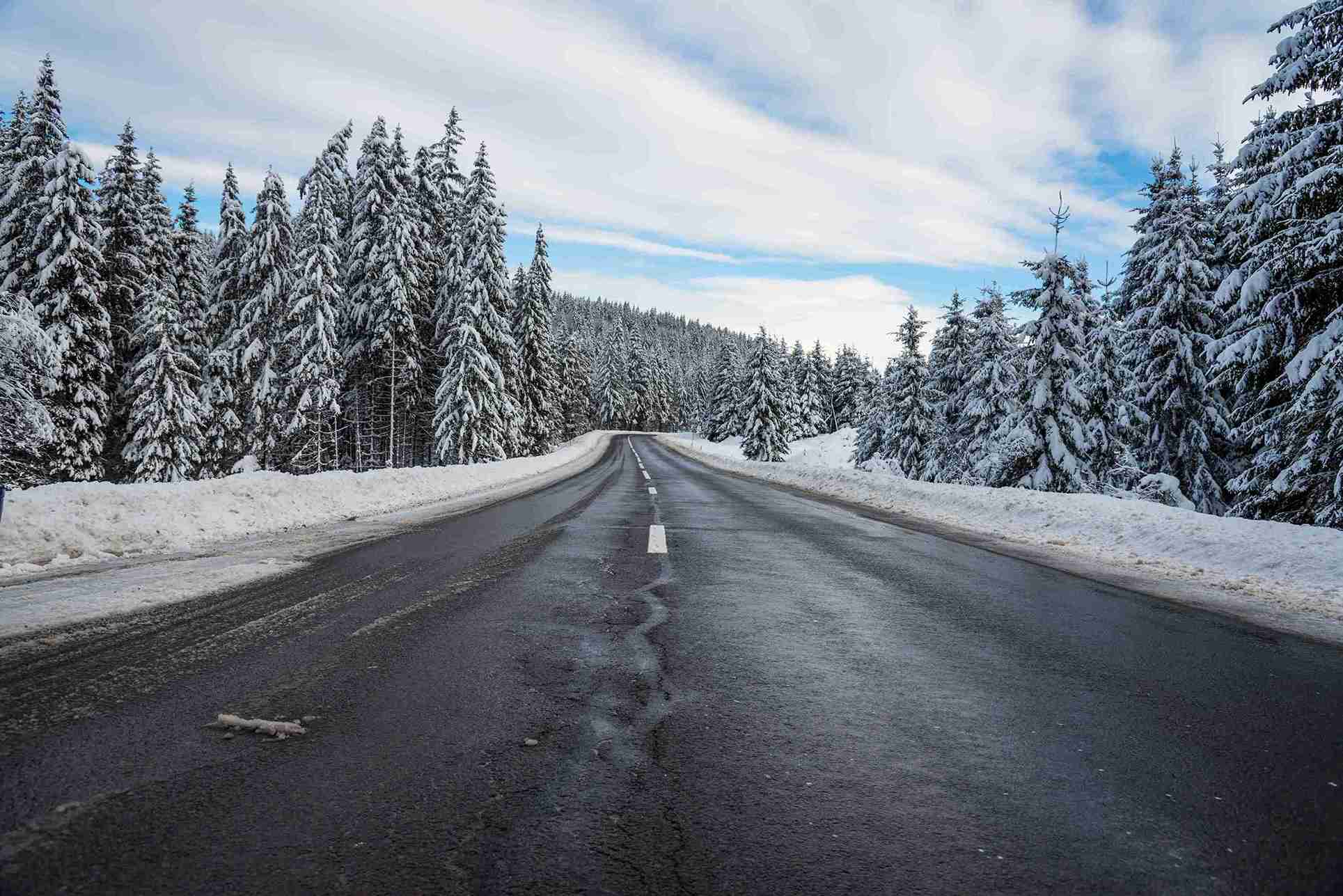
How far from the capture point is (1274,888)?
1935 mm

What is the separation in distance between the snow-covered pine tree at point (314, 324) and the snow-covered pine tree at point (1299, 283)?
29.3m

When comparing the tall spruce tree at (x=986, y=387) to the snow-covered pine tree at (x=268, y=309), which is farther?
the snow-covered pine tree at (x=268, y=309)

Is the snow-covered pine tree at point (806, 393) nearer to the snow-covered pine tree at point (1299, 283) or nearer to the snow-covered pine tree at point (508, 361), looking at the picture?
the snow-covered pine tree at point (508, 361)

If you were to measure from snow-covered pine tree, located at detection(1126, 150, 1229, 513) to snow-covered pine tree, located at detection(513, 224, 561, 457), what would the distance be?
34.3 m

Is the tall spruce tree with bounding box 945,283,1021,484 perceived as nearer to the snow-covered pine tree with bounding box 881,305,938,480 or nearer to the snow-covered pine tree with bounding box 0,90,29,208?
the snow-covered pine tree with bounding box 881,305,938,480

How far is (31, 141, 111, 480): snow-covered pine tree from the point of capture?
2264cm

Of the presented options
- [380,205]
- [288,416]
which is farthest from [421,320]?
[288,416]

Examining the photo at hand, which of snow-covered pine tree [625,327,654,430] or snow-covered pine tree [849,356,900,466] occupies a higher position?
snow-covered pine tree [625,327,654,430]

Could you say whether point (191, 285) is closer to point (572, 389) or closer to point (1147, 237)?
point (1147, 237)

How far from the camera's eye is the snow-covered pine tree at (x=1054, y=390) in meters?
21.1

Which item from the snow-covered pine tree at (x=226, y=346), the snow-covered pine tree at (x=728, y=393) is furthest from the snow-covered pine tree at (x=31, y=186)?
the snow-covered pine tree at (x=728, y=393)

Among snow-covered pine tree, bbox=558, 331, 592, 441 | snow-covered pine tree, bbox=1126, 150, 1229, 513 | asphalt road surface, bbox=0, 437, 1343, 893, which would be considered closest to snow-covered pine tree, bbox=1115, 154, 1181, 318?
snow-covered pine tree, bbox=1126, 150, 1229, 513

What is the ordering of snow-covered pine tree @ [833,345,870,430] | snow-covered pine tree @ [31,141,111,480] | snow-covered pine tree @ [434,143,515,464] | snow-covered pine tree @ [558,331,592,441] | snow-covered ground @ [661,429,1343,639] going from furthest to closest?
snow-covered pine tree @ [833,345,870,430] → snow-covered pine tree @ [558,331,592,441] → snow-covered pine tree @ [434,143,515,464] → snow-covered pine tree @ [31,141,111,480] → snow-covered ground @ [661,429,1343,639]

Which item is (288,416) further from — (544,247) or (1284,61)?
(1284,61)
